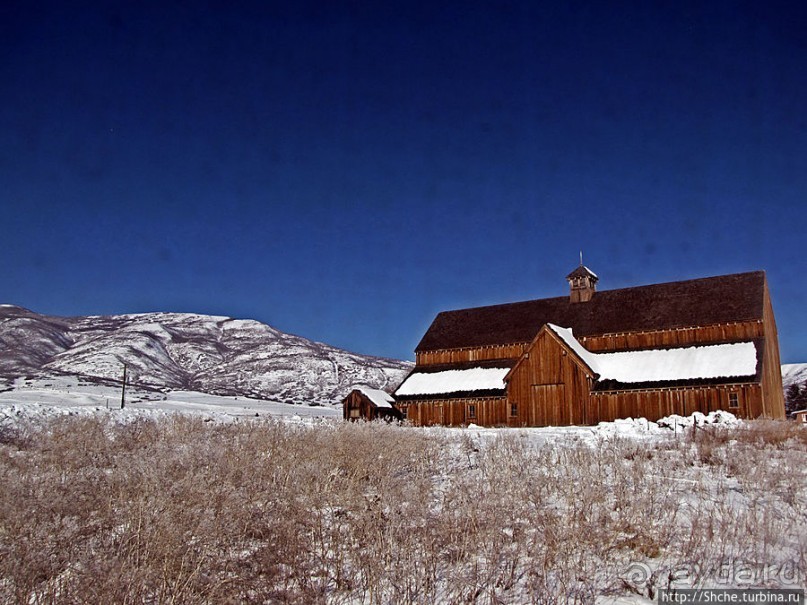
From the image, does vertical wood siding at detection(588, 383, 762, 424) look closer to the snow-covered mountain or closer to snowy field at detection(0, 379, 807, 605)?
snowy field at detection(0, 379, 807, 605)

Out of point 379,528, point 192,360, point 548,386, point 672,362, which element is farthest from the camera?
point 192,360

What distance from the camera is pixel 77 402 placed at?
162 ft

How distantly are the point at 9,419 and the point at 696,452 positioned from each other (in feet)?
62.5

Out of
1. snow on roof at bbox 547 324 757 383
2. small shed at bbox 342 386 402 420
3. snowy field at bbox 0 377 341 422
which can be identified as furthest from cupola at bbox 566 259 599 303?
snowy field at bbox 0 377 341 422

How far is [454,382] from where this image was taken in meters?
43.4

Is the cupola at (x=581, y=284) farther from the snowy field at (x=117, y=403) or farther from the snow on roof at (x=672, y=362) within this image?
the snowy field at (x=117, y=403)

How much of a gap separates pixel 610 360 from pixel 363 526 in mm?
35067

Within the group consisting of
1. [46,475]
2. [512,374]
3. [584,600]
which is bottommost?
[584,600]

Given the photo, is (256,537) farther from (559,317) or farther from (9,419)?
(559,317)

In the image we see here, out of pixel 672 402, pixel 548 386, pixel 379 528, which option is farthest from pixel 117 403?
pixel 379 528

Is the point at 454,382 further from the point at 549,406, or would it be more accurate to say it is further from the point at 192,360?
the point at 192,360

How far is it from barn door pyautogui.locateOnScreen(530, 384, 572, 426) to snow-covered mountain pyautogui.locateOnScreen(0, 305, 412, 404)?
91377 mm

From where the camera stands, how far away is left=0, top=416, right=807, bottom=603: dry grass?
5461 mm

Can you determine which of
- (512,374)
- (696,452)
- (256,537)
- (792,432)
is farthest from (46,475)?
(512,374)
